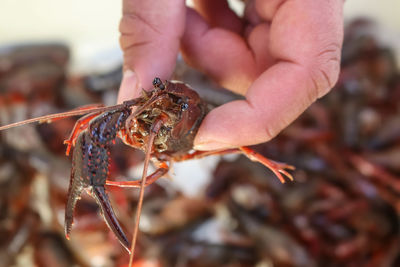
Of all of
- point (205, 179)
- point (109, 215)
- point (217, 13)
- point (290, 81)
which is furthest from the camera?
point (205, 179)

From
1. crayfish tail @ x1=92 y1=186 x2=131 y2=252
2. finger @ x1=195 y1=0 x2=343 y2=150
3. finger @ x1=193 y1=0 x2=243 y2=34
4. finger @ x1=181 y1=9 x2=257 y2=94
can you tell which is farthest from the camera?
finger @ x1=193 y1=0 x2=243 y2=34

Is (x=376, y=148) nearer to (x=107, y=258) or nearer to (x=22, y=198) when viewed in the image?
(x=107, y=258)

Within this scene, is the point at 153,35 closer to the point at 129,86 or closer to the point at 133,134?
the point at 129,86

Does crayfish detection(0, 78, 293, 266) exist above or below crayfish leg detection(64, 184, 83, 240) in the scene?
above

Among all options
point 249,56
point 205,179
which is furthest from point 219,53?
point 205,179

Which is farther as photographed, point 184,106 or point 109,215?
point 184,106

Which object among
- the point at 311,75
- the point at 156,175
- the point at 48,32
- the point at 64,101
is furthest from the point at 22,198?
the point at 311,75

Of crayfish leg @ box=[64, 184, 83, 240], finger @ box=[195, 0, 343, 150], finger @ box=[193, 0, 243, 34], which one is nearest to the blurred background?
finger @ box=[193, 0, 243, 34]

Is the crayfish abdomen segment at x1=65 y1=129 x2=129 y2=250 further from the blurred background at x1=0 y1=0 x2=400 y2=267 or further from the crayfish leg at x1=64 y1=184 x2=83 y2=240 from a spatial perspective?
the blurred background at x1=0 y1=0 x2=400 y2=267
